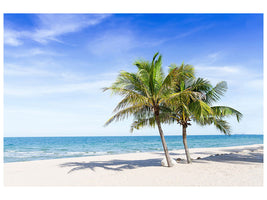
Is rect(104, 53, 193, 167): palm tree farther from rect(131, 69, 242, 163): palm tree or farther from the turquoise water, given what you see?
the turquoise water

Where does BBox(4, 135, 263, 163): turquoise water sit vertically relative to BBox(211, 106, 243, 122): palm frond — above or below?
below

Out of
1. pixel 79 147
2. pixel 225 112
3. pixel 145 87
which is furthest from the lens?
pixel 79 147

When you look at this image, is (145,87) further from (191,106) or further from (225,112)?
(225,112)

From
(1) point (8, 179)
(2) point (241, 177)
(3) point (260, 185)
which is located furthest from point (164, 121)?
(1) point (8, 179)

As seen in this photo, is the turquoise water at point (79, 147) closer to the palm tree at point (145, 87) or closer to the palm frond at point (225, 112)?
the palm tree at point (145, 87)

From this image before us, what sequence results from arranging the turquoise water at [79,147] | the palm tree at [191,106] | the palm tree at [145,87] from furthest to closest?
1. the turquoise water at [79,147]
2. the palm tree at [191,106]
3. the palm tree at [145,87]

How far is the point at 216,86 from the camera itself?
10.1 metres

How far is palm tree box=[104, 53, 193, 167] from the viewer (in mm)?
8531

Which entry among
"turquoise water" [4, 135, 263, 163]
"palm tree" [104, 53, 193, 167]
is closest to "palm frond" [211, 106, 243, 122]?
"palm tree" [104, 53, 193, 167]

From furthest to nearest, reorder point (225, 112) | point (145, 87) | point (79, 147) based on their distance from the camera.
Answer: point (79, 147), point (225, 112), point (145, 87)

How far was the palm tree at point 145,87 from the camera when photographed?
28.0ft

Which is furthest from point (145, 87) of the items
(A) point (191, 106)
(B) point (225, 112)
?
(B) point (225, 112)

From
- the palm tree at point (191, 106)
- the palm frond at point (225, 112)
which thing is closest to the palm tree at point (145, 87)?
the palm tree at point (191, 106)

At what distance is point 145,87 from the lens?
29.0 feet
